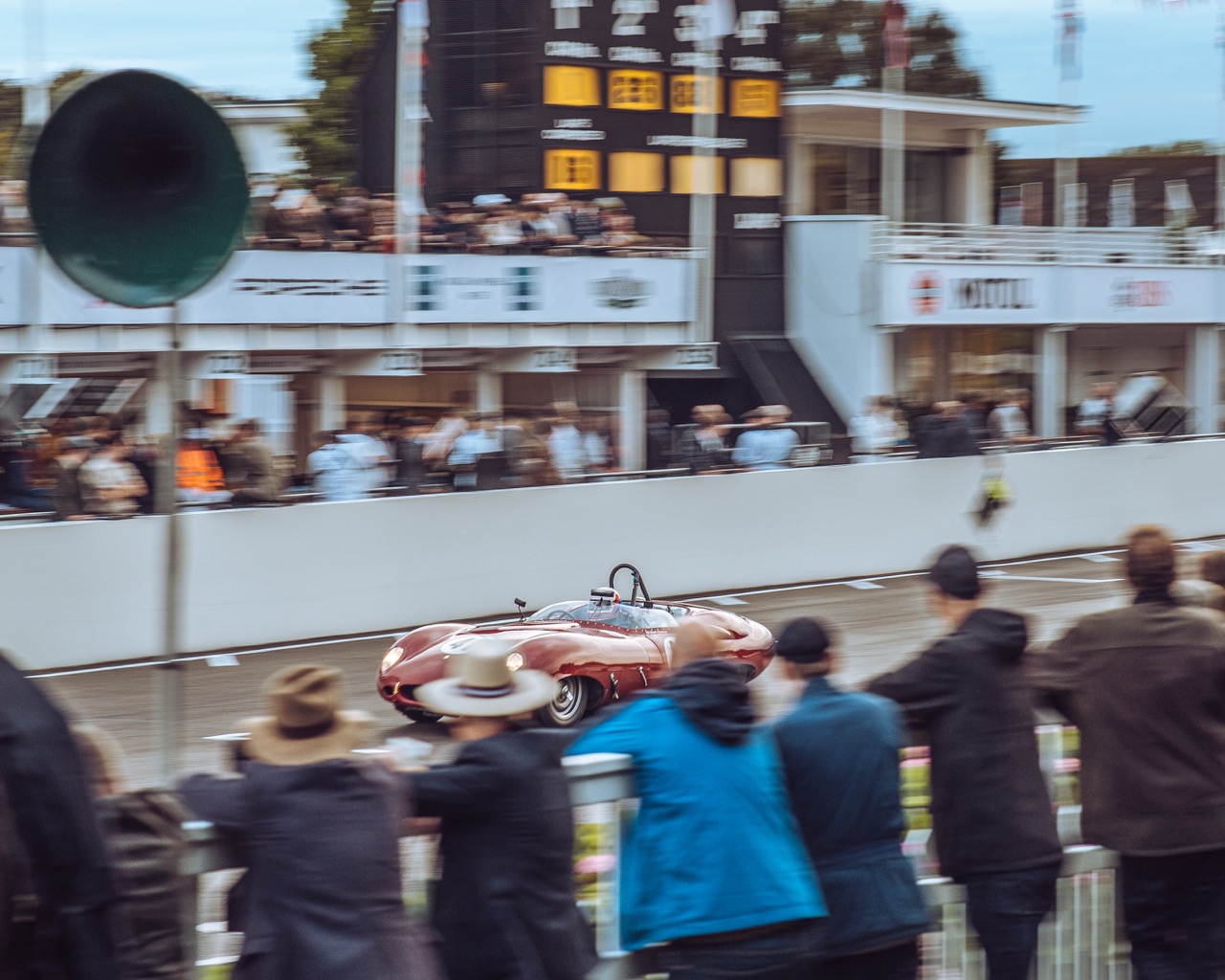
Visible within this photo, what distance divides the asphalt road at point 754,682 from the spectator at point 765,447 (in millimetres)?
1605

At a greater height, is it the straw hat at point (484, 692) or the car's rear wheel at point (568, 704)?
the straw hat at point (484, 692)

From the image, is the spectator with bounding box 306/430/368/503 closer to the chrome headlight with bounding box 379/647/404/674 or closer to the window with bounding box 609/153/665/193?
the chrome headlight with bounding box 379/647/404/674

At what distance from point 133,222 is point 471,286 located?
23.7 m

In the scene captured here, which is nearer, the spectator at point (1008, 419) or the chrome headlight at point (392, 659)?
Result: the chrome headlight at point (392, 659)

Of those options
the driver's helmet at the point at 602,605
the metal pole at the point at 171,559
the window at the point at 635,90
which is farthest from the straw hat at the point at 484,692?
the window at the point at 635,90

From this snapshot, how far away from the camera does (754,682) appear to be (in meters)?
14.8

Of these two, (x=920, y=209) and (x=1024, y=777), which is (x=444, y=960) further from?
(x=920, y=209)

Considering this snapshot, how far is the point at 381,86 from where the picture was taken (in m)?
33.1

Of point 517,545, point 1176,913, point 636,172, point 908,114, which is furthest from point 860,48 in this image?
point 1176,913

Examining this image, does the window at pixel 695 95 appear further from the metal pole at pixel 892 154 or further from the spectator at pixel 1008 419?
the spectator at pixel 1008 419

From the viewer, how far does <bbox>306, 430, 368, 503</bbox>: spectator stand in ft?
57.6

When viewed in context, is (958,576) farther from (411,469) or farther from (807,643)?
(411,469)

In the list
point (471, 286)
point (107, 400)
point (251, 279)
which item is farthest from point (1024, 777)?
point (107, 400)

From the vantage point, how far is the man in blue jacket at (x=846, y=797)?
4.87 metres
